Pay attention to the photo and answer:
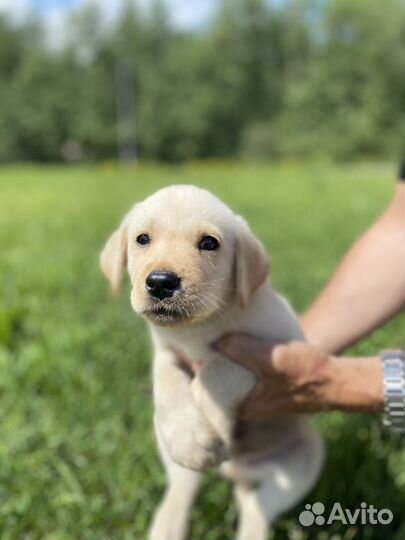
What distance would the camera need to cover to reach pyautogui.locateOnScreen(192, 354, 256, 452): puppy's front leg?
1850mm

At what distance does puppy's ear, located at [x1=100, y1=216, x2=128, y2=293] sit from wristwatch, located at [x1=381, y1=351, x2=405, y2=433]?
917 millimetres

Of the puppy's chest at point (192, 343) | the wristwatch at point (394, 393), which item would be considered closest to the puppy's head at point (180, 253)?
the puppy's chest at point (192, 343)

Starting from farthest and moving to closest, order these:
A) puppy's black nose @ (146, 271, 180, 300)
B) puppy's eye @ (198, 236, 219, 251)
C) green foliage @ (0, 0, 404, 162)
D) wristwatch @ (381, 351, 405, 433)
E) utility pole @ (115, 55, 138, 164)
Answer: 1. utility pole @ (115, 55, 138, 164)
2. green foliage @ (0, 0, 404, 162)
3. wristwatch @ (381, 351, 405, 433)
4. puppy's eye @ (198, 236, 219, 251)
5. puppy's black nose @ (146, 271, 180, 300)

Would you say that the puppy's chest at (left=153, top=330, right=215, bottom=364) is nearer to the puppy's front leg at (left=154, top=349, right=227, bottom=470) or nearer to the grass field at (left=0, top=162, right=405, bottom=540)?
the puppy's front leg at (left=154, top=349, right=227, bottom=470)

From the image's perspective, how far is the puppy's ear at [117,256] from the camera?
1.77m

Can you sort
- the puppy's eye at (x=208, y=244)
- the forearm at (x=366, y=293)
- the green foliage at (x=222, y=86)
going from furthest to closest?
1. the green foliage at (x=222, y=86)
2. the forearm at (x=366, y=293)
3. the puppy's eye at (x=208, y=244)

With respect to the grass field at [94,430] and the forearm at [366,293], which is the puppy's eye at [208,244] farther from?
the forearm at [366,293]

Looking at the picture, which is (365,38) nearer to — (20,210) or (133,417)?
(20,210)

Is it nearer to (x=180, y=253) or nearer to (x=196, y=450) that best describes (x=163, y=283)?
(x=180, y=253)

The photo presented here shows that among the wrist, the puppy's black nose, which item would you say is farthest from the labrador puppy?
the wrist

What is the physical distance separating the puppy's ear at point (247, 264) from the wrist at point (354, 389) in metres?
0.50

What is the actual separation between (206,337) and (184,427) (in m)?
0.27

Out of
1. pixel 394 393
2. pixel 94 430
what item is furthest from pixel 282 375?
pixel 94 430

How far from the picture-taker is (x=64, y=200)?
10.4 metres
